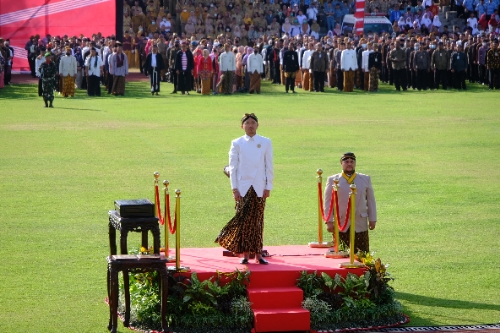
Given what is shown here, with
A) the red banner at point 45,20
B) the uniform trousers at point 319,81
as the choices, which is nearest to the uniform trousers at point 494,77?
the uniform trousers at point 319,81

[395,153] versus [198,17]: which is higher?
[198,17]

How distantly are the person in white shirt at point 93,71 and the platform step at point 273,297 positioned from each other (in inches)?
1100

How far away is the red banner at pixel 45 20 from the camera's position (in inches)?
1709

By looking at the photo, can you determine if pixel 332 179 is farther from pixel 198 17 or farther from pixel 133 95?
pixel 198 17

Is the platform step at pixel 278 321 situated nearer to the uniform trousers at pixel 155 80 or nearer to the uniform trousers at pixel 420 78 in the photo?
the uniform trousers at pixel 155 80

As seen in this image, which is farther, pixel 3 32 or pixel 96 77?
pixel 3 32

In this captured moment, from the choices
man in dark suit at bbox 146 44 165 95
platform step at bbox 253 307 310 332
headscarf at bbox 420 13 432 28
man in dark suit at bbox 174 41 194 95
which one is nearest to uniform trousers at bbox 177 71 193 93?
man in dark suit at bbox 174 41 194 95

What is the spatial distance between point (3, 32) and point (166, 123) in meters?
17.6

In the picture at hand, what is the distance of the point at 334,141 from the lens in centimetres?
2505

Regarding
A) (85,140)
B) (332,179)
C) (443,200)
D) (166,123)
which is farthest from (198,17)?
(332,179)

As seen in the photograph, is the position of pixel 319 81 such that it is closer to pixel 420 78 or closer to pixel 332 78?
pixel 332 78

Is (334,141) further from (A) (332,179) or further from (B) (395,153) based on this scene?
(A) (332,179)

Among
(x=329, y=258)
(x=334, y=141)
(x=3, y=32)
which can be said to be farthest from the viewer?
(x=3, y=32)

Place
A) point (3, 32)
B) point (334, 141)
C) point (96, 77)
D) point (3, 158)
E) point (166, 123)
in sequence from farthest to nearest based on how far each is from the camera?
1. point (3, 32)
2. point (96, 77)
3. point (166, 123)
4. point (334, 141)
5. point (3, 158)
